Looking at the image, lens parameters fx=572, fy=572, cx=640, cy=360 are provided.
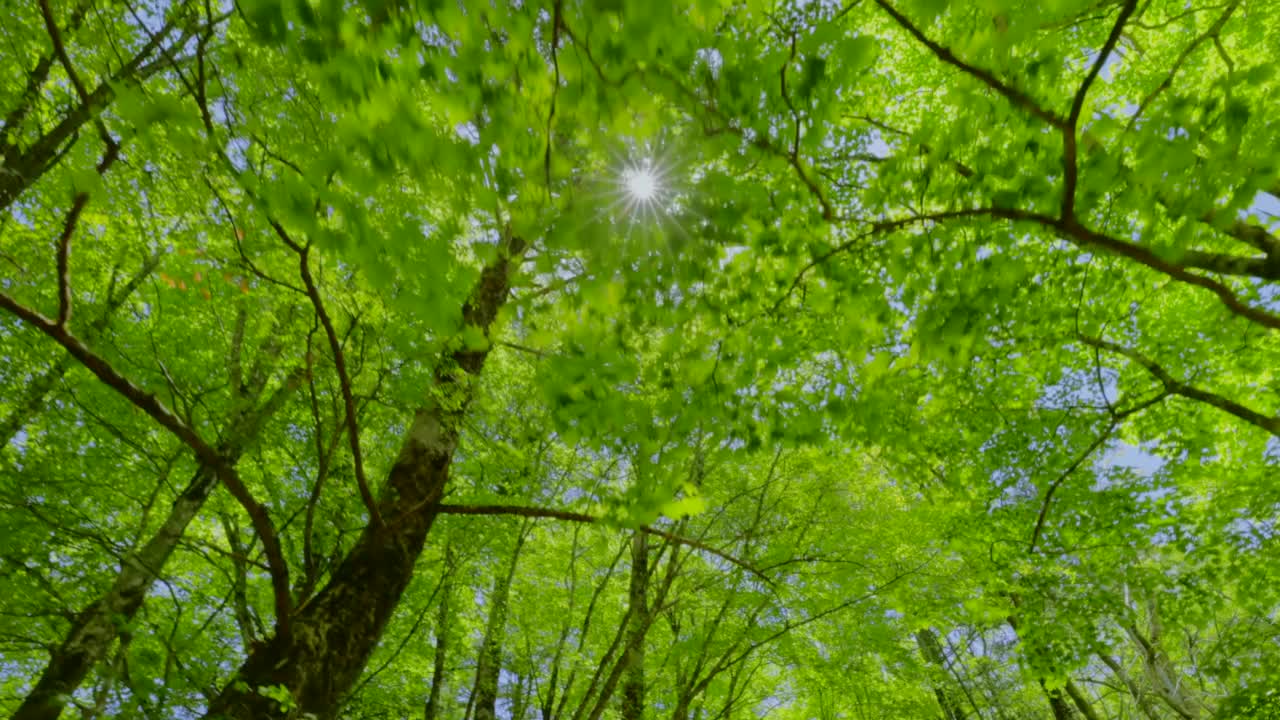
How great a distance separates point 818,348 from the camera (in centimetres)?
586

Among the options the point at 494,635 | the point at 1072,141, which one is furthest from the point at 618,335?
the point at 494,635

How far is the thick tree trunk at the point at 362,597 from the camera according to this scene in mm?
2680

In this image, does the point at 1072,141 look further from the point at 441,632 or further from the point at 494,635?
the point at 441,632

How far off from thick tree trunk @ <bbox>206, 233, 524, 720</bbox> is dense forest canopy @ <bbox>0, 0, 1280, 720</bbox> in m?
0.02

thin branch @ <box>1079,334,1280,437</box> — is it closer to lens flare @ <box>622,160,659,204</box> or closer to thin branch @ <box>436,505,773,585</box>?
thin branch @ <box>436,505,773,585</box>

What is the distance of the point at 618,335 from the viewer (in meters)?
2.69

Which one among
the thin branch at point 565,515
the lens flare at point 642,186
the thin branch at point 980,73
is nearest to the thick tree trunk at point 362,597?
the thin branch at point 565,515

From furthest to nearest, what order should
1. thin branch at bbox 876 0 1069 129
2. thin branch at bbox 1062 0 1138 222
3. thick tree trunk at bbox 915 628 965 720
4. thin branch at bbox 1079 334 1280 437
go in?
thick tree trunk at bbox 915 628 965 720 < thin branch at bbox 1079 334 1280 437 < thin branch at bbox 876 0 1069 129 < thin branch at bbox 1062 0 1138 222

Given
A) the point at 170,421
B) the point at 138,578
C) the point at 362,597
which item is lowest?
the point at 362,597

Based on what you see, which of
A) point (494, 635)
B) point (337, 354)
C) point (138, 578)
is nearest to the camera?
point (337, 354)

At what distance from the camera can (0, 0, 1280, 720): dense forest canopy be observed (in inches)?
76.7

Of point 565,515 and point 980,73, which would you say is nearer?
point 980,73

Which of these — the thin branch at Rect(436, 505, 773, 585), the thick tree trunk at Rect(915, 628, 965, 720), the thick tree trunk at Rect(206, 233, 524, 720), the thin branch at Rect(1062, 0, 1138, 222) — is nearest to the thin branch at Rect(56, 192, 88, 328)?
the thick tree trunk at Rect(206, 233, 524, 720)

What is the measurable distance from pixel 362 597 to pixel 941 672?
11857mm
